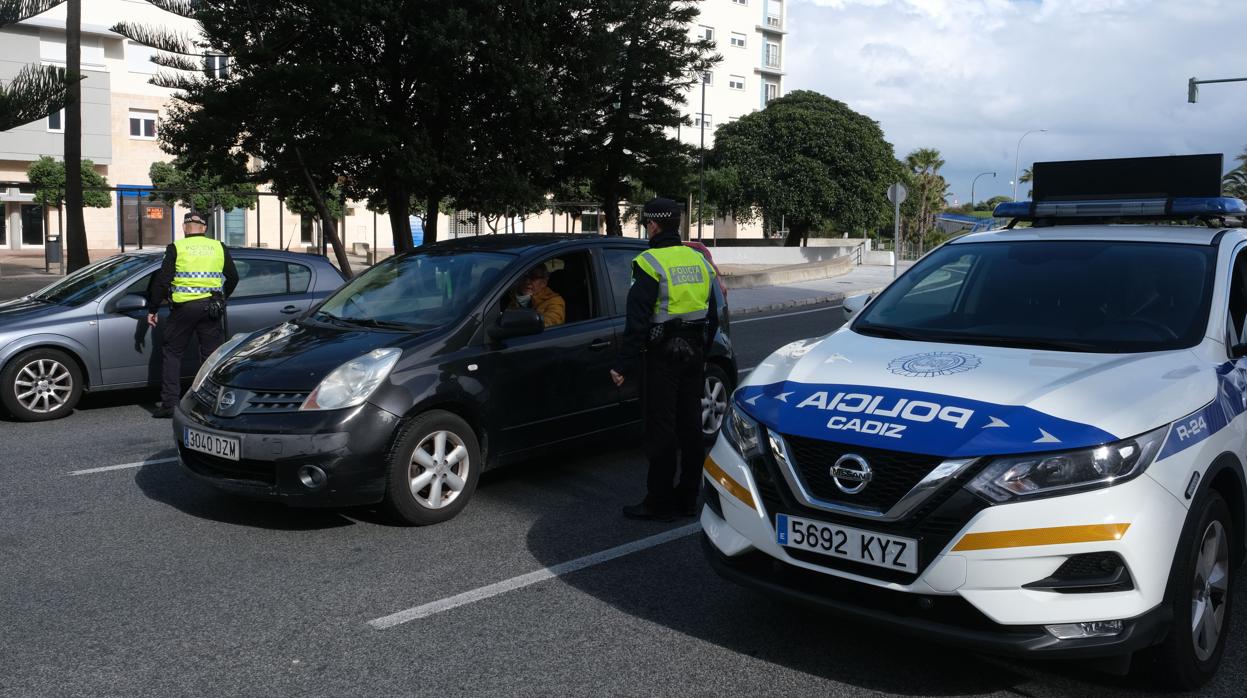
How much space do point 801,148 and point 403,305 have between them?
142ft

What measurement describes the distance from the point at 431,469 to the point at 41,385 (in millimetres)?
4611

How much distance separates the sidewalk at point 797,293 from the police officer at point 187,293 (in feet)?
35.4

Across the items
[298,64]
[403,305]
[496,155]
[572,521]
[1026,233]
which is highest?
[298,64]

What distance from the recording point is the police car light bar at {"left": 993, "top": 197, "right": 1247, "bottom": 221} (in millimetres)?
5750

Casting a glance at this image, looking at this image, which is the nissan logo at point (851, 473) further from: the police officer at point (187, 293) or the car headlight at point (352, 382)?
the police officer at point (187, 293)

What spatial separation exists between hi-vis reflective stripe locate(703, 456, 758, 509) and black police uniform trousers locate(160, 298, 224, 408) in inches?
223

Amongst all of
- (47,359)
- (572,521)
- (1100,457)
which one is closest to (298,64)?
(47,359)

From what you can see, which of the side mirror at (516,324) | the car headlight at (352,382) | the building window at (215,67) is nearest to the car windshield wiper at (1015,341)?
the side mirror at (516,324)

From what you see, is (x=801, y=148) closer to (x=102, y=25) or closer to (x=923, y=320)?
(x=102, y=25)

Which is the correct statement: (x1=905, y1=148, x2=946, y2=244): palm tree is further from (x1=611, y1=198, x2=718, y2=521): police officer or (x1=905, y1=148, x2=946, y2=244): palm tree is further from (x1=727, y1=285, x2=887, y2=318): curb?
(x1=611, y1=198, x2=718, y2=521): police officer

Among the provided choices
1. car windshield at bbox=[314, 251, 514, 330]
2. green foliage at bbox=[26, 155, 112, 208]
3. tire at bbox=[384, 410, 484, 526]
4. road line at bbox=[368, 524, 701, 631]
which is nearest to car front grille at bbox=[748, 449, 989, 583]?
road line at bbox=[368, 524, 701, 631]

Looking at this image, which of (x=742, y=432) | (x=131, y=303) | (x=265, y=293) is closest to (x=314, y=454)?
(x=742, y=432)

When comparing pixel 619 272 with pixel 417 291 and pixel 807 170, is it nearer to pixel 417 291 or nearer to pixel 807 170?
pixel 417 291

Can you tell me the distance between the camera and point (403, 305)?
20.7 ft
